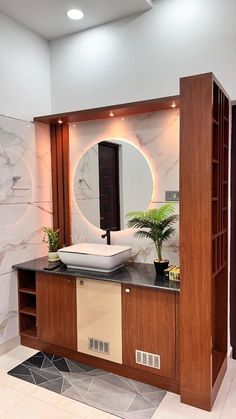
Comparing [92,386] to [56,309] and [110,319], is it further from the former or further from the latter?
[56,309]

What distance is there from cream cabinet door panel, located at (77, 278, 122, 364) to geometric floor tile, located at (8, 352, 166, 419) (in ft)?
0.53

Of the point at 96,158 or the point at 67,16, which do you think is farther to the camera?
A: the point at 96,158

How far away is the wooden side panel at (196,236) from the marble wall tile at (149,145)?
0.75 meters

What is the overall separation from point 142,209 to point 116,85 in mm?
1252

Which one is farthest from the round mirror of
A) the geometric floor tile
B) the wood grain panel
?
the geometric floor tile

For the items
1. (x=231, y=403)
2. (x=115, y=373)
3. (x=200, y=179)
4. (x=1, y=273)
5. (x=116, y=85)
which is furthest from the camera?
(x=116, y=85)

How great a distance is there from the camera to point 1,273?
291 centimetres

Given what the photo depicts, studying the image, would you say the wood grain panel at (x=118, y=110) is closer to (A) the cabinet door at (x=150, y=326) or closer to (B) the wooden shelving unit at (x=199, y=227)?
(B) the wooden shelving unit at (x=199, y=227)

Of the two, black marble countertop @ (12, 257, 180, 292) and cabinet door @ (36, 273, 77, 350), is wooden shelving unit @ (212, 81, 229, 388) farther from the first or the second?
cabinet door @ (36, 273, 77, 350)

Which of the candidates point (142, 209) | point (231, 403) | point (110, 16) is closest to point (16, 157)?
point (142, 209)

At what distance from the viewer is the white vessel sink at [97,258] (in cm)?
263

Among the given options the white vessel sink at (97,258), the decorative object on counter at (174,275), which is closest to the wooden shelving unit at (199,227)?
the decorative object on counter at (174,275)

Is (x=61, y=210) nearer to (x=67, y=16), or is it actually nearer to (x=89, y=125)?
(x=89, y=125)

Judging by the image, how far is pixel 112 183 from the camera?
3.18 metres
